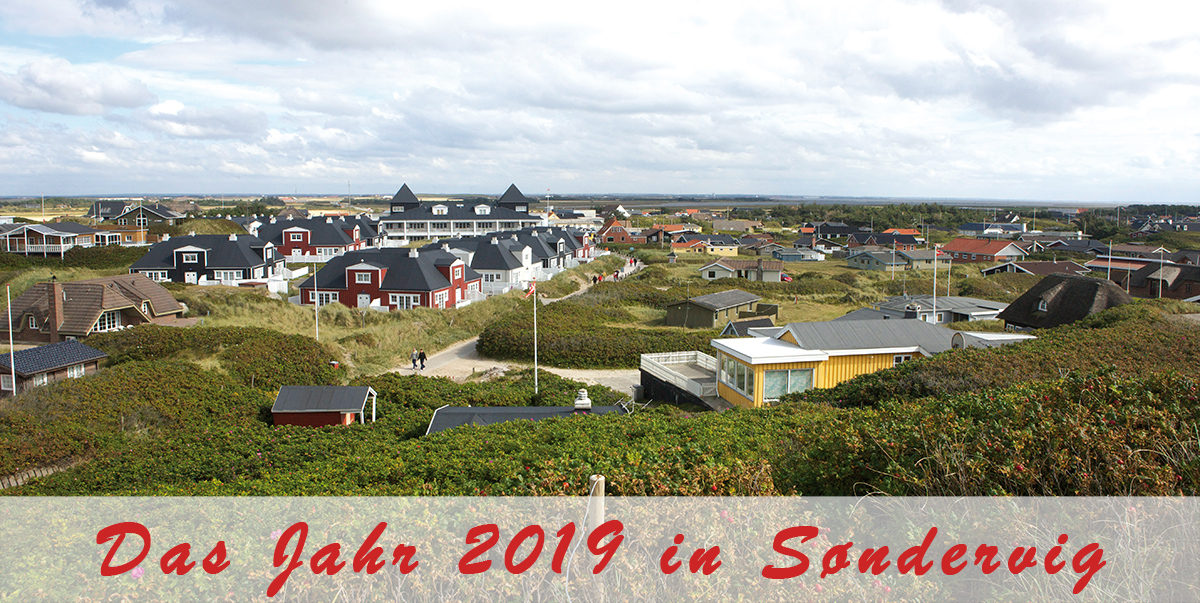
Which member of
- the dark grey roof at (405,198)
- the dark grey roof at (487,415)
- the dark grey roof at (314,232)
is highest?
the dark grey roof at (405,198)

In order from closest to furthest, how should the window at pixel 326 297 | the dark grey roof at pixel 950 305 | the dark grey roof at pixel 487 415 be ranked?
1. the dark grey roof at pixel 487 415
2. the dark grey roof at pixel 950 305
3. the window at pixel 326 297

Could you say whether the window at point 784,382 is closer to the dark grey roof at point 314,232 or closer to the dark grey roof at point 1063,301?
the dark grey roof at point 1063,301

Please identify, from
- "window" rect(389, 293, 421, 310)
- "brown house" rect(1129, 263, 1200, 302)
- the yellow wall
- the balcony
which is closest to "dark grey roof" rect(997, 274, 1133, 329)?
the yellow wall

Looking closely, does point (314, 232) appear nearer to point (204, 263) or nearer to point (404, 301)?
point (204, 263)

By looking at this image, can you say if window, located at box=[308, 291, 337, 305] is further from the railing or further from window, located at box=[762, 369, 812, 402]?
window, located at box=[762, 369, 812, 402]

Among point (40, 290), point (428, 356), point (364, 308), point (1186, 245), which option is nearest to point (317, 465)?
point (428, 356)

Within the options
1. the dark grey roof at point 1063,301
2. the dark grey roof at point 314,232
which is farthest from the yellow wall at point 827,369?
the dark grey roof at point 314,232

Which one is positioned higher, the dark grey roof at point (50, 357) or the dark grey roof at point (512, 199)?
the dark grey roof at point (512, 199)
